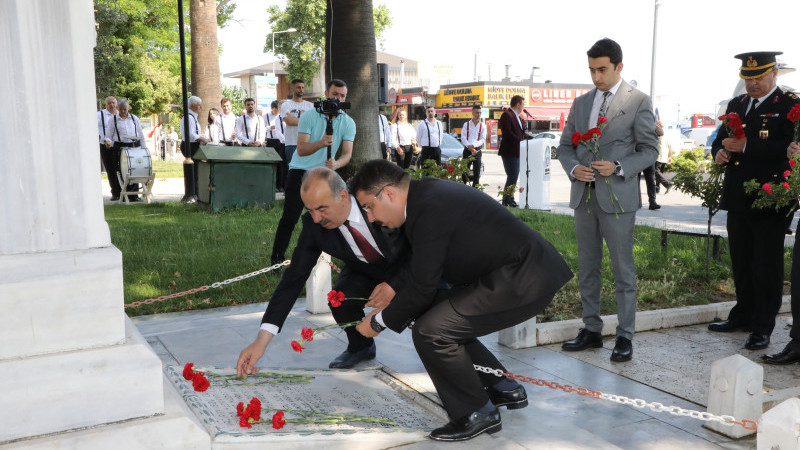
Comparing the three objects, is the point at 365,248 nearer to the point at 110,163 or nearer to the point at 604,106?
the point at 604,106

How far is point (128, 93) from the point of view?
3528 centimetres

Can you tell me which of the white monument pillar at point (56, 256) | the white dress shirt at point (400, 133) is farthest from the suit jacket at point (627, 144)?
the white dress shirt at point (400, 133)

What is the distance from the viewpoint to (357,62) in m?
9.23

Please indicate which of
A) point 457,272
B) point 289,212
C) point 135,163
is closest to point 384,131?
point 135,163

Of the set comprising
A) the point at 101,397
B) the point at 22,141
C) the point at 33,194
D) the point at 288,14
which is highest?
the point at 288,14

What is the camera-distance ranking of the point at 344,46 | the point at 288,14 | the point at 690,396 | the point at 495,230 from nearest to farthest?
the point at 495,230, the point at 690,396, the point at 344,46, the point at 288,14

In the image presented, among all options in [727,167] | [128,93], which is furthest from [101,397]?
[128,93]

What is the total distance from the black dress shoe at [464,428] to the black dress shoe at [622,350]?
1619 millimetres

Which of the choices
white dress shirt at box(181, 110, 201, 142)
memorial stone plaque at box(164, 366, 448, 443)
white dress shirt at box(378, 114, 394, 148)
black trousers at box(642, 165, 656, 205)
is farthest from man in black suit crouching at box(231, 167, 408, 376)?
white dress shirt at box(181, 110, 201, 142)

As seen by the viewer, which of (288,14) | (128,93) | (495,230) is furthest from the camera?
(288,14)

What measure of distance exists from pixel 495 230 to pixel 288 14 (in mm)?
52571

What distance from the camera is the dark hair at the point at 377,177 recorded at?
3.39 metres

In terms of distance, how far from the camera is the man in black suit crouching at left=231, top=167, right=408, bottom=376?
A: 3734 mm

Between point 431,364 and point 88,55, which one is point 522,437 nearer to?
point 431,364
